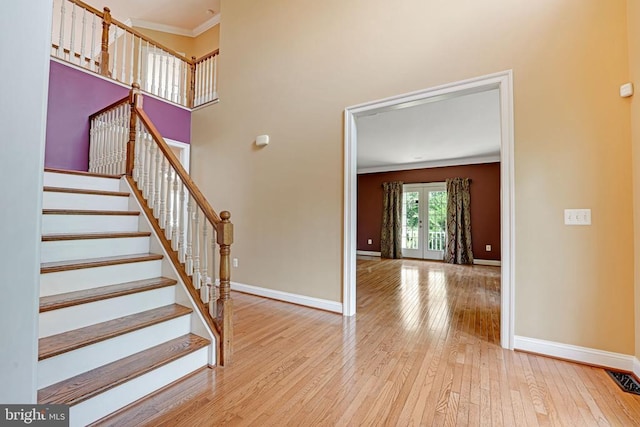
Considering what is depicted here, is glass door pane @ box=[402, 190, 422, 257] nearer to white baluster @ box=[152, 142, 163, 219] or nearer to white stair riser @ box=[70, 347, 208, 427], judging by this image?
white baluster @ box=[152, 142, 163, 219]

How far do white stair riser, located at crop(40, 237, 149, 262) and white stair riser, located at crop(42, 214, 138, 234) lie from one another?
228 millimetres

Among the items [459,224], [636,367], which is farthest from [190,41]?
[636,367]

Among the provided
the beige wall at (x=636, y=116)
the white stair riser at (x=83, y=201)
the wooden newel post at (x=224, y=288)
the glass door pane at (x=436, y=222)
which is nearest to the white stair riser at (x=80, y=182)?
the white stair riser at (x=83, y=201)

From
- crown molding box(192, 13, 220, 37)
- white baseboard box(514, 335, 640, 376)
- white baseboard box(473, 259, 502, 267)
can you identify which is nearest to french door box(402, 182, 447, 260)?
white baseboard box(473, 259, 502, 267)

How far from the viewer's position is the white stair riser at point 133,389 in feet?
4.17

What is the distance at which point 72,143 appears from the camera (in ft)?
11.6

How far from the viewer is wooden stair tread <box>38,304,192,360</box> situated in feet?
4.34

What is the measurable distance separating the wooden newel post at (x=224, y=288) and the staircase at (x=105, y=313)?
9cm

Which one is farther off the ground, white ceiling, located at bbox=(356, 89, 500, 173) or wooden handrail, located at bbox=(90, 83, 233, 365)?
white ceiling, located at bbox=(356, 89, 500, 173)

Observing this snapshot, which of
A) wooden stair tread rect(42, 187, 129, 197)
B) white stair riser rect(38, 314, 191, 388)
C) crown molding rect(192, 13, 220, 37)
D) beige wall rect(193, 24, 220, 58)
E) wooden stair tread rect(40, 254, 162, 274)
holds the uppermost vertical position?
crown molding rect(192, 13, 220, 37)

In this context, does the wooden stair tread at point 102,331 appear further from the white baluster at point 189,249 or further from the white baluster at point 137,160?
the white baluster at point 137,160

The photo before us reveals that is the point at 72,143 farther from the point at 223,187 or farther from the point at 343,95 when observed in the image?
the point at 343,95

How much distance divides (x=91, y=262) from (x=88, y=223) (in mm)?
551

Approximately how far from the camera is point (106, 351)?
1500 millimetres
